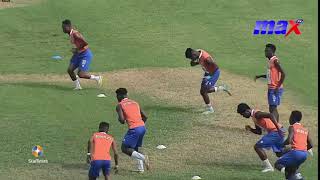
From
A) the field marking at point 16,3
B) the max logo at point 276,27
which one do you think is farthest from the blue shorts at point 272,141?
the field marking at point 16,3

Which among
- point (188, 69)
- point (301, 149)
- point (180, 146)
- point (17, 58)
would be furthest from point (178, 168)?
point (17, 58)

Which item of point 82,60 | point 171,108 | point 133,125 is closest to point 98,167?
point 133,125

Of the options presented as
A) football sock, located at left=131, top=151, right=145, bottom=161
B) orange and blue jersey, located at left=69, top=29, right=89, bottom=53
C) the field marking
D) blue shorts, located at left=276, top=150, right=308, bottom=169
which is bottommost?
football sock, located at left=131, top=151, right=145, bottom=161

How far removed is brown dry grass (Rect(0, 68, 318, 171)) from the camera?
69.5 feet

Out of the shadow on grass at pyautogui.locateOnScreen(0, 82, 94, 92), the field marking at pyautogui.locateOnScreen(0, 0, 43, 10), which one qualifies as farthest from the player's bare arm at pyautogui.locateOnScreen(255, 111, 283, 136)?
the field marking at pyautogui.locateOnScreen(0, 0, 43, 10)

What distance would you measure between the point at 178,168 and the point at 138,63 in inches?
516

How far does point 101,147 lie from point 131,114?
192 centimetres

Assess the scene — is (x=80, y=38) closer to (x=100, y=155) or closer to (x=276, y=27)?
(x=100, y=155)

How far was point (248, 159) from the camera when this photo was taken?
21.0m

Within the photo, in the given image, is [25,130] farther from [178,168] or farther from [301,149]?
[301,149]

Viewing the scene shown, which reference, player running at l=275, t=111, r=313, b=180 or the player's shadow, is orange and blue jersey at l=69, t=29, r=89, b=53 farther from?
player running at l=275, t=111, r=313, b=180

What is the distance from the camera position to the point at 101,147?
17719 millimetres

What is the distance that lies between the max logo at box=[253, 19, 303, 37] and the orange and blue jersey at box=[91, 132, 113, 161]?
2157 cm

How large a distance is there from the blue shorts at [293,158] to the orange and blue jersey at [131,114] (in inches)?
149
